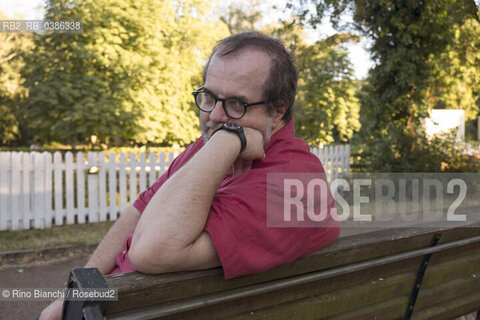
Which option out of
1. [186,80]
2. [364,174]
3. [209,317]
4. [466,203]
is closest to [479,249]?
[209,317]

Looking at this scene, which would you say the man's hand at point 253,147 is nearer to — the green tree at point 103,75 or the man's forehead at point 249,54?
the man's forehead at point 249,54

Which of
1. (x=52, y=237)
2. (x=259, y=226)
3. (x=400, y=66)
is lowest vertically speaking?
(x=52, y=237)

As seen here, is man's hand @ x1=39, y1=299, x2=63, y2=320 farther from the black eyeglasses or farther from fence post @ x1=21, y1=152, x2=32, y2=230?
fence post @ x1=21, y1=152, x2=32, y2=230

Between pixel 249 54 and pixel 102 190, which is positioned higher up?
pixel 249 54

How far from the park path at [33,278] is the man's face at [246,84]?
12.2 ft

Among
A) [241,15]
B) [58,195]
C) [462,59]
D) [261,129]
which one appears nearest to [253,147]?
[261,129]

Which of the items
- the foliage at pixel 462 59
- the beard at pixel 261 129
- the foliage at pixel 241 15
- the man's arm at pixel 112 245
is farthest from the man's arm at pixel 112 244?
the foliage at pixel 241 15

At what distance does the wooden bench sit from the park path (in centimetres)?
372

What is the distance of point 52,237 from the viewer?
8.03m

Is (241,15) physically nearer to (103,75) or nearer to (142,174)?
(103,75)

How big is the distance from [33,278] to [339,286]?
17.1 ft

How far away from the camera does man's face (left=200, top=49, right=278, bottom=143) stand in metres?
1.79

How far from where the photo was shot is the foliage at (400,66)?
11.5 metres

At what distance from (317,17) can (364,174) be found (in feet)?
13.4
